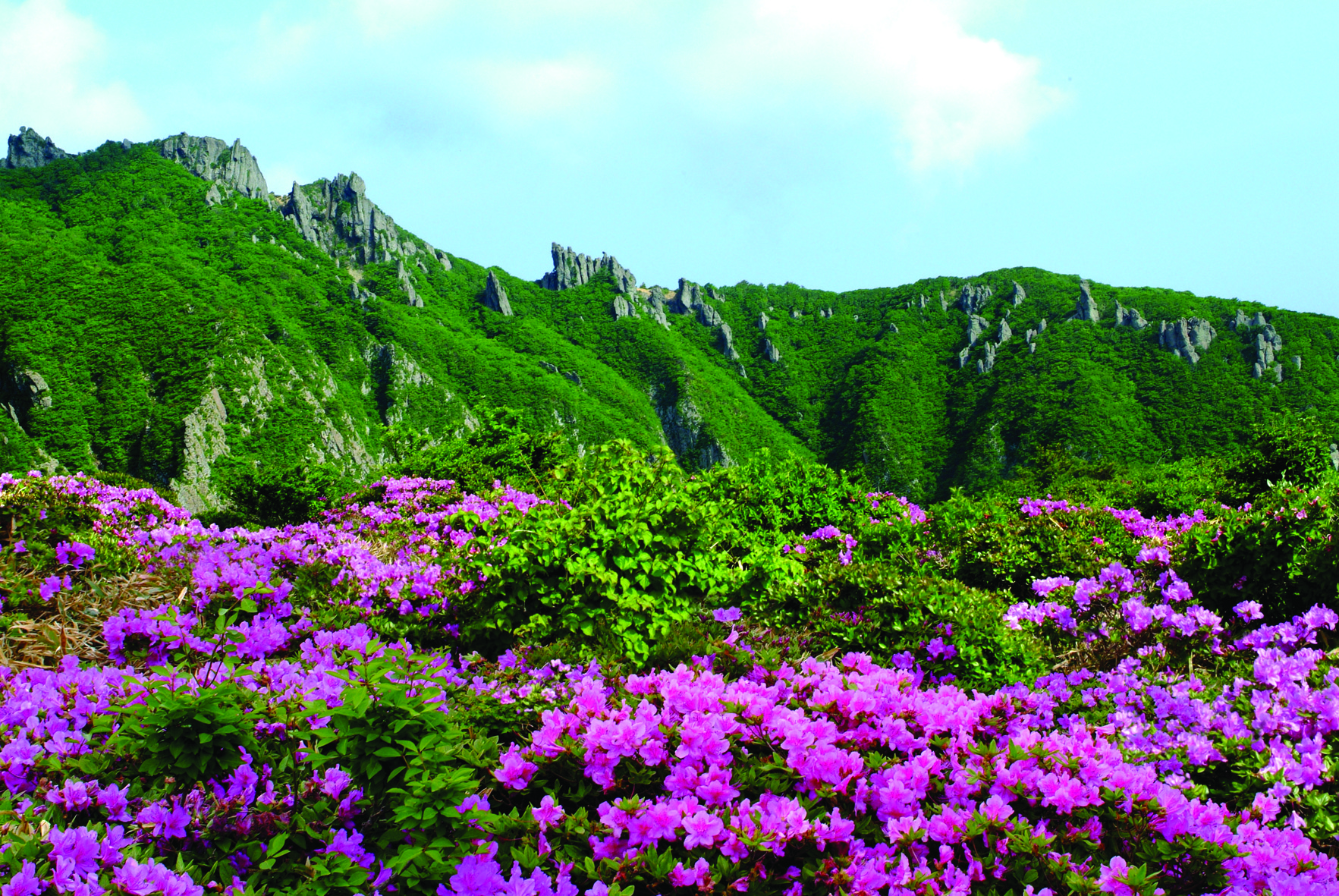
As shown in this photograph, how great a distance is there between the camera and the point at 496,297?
129 m

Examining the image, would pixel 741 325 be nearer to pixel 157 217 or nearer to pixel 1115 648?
pixel 157 217

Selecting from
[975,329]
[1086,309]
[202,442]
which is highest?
[975,329]

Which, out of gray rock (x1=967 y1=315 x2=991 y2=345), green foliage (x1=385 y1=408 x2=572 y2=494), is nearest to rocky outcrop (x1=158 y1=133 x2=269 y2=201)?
gray rock (x1=967 y1=315 x2=991 y2=345)

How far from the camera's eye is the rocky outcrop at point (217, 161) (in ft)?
386

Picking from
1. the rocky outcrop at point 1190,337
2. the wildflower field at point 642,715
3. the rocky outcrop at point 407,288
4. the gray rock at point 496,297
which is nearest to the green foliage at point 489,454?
the wildflower field at point 642,715

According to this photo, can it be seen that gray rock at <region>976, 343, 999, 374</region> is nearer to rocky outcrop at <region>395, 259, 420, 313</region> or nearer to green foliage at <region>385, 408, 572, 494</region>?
rocky outcrop at <region>395, 259, 420, 313</region>

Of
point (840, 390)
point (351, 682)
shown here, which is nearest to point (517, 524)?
point (351, 682)

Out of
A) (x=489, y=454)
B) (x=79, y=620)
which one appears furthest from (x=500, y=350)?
(x=79, y=620)

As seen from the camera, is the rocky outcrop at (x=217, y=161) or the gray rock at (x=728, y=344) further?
the gray rock at (x=728, y=344)

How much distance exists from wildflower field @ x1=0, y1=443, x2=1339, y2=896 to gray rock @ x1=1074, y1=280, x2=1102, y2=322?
11791cm

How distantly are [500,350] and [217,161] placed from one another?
61.9m

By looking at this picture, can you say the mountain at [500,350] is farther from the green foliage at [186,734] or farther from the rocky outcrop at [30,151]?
the green foliage at [186,734]

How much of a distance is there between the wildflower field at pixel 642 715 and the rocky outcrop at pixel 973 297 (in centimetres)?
13097

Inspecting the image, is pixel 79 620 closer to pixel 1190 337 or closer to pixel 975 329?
pixel 1190 337
